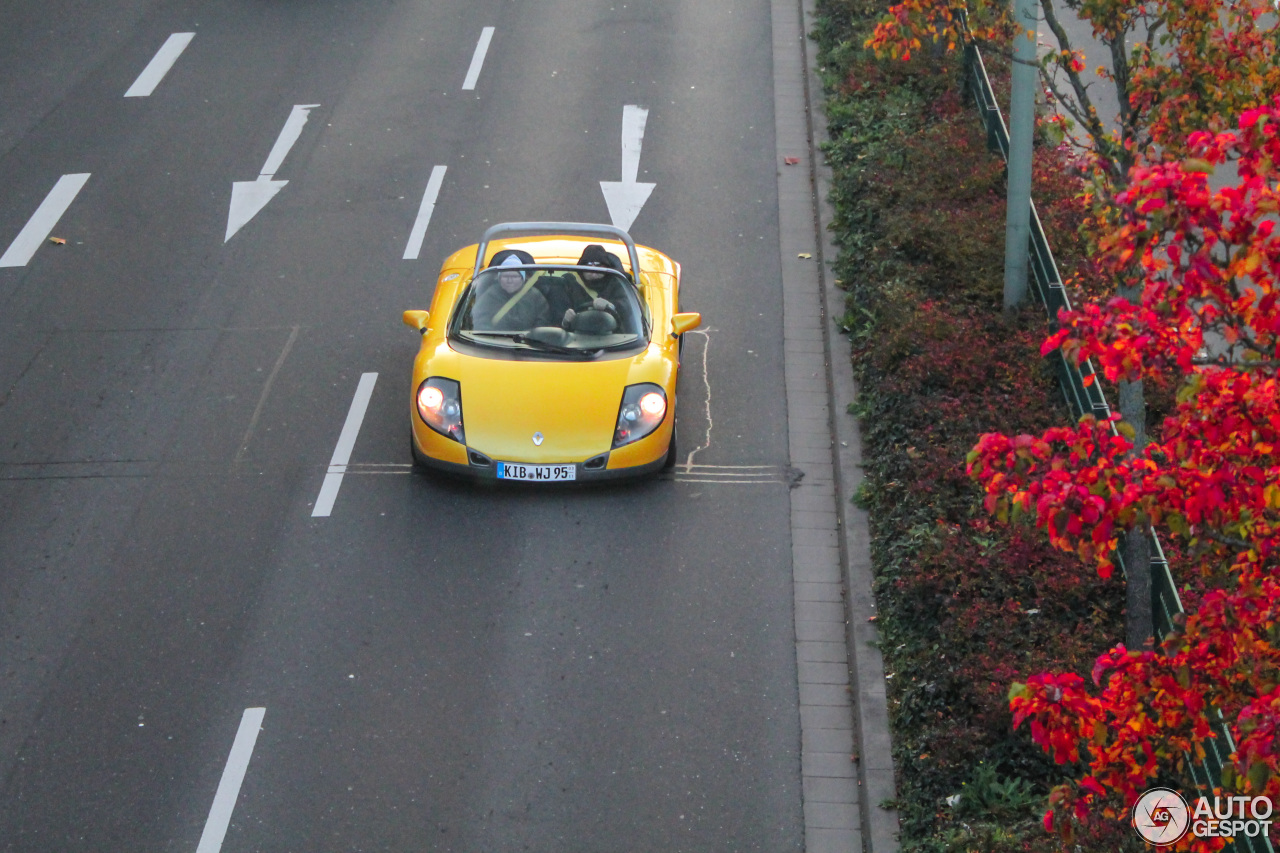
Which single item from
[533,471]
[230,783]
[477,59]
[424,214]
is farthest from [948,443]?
[477,59]

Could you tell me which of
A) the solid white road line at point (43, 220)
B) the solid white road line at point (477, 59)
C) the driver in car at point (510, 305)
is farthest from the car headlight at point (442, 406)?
Result: the solid white road line at point (477, 59)

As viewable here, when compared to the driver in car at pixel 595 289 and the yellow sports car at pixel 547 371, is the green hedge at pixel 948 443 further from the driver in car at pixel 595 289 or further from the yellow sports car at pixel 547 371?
the driver in car at pixel 595 289

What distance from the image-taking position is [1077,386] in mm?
10633

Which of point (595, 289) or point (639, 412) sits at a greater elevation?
point (595, 289)

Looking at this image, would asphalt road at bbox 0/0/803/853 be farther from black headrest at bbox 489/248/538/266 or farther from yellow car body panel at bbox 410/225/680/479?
black headrest at bbox 489/248/538/266

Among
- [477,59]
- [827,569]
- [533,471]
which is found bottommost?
[827,569]

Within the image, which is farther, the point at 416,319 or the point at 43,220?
the point at 43,220

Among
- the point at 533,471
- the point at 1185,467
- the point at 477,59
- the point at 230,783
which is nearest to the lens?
the point at 1185,467

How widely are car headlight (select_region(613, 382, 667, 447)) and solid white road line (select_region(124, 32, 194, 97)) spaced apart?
Answer: 10781 millimetres

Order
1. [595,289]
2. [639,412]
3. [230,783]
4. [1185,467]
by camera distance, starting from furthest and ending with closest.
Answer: [595,289] < [639,412] < [230,783] < [1185,467]

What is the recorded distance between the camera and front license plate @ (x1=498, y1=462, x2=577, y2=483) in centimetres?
1006

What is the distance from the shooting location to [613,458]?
401 inches

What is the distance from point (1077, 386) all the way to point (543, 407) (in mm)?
4199

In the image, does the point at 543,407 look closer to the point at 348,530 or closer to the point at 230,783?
the point at 348,530
